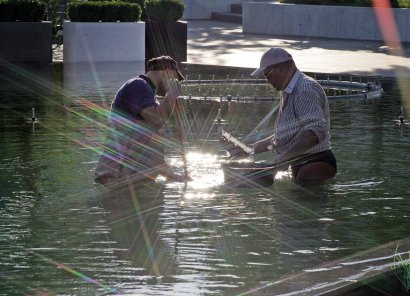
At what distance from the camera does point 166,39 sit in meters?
24.8

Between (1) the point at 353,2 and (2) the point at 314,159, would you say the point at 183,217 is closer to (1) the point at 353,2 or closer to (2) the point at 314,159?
(2) the point at 314,159

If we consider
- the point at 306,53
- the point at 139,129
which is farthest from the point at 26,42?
the point at 139,129

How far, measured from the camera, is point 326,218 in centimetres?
905

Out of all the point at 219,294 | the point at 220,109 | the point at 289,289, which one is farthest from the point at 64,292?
the point at 220,109

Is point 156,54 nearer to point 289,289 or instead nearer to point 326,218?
point 326,218

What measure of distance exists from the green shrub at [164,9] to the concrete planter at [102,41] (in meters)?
0.81

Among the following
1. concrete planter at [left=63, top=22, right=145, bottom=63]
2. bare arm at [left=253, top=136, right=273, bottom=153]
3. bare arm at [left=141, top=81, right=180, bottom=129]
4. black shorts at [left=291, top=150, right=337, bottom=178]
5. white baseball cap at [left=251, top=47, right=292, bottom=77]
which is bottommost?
concrete planter at [left=63, top=22, right=145, bottom=63]

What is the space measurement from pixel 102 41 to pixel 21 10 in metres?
1.72

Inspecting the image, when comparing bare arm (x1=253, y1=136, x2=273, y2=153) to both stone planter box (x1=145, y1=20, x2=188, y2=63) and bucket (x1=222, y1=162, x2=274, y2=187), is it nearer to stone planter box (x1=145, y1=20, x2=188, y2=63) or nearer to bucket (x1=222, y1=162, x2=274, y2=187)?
bucket (x1=222, y1=162, x2=274, y2=187)

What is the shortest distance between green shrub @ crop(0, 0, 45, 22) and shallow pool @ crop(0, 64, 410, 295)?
9.30 meters

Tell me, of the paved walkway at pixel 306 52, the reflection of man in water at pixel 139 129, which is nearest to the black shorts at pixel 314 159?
the reflection of man in water at pixel 139 129

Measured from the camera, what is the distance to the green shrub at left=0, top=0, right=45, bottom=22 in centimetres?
2350

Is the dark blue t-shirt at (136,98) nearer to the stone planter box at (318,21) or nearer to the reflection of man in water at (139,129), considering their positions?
the reflection of man in water at (139,129)

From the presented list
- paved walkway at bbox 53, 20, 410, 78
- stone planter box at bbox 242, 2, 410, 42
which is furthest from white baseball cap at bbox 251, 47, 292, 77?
stone planter box at bbox 242, 2, 410, 42
